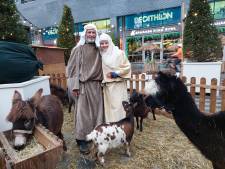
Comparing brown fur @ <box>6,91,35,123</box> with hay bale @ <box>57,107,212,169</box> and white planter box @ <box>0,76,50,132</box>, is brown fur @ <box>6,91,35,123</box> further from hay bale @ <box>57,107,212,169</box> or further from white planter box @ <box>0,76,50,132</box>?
hay bale @ <box>57,107,212,169</box>

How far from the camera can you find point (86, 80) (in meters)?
3.61

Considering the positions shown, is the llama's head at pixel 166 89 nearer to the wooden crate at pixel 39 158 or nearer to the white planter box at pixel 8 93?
the wooden crate at pixel 39 158

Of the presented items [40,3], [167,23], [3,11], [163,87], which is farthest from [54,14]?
[163,87]

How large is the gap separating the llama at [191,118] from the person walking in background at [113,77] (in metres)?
1.56

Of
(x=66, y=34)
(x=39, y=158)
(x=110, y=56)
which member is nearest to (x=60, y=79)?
(x=110, y=56)

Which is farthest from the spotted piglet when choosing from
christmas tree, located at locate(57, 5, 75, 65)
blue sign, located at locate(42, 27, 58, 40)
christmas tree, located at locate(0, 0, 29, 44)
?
blue sign, located at locate(42, 27, 58, 40)

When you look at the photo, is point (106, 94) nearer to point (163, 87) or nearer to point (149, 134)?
point (149, 134)

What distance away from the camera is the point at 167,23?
64.4 feet

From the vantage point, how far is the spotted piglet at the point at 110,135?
3.18 meters

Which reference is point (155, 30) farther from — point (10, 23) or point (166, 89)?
point (166, 89)

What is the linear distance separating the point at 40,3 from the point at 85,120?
28200 millimetres

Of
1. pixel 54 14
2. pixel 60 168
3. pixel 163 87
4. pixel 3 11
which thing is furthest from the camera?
pixel 54 14

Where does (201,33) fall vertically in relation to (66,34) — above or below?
below

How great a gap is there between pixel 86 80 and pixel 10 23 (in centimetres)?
303
